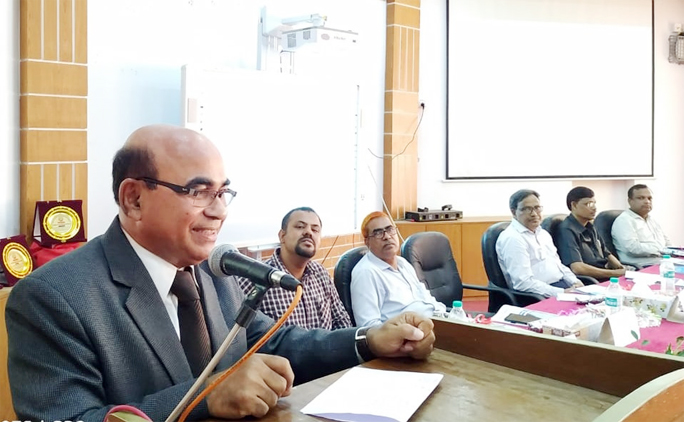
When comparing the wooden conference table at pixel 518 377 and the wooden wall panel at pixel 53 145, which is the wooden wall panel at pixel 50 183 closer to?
the wooden wall panel at pixel 53 145

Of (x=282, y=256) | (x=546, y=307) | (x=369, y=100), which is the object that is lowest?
(x=546, y=307)

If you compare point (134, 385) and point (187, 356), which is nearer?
point (134, 385)

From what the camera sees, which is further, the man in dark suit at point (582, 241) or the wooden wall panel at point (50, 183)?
the man in dark suit at point (582, 241)

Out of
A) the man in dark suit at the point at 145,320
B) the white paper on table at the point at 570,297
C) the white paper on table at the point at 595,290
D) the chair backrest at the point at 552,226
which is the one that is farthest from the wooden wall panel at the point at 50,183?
the chair backrest at the point at 552,226

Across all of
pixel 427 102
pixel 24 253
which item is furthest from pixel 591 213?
pixel 24 253

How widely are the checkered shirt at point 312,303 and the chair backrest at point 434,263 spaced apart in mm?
641

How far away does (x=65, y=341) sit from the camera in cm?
120

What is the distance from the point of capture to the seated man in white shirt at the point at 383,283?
10.5 ft

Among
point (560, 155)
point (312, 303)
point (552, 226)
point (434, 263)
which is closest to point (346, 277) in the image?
point (312, 303)

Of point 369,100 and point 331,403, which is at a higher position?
point 369,100

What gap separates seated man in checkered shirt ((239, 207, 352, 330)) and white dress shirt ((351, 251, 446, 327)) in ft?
0.37

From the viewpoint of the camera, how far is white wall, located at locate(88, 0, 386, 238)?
3656mm

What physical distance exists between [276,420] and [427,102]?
5449 millimetres

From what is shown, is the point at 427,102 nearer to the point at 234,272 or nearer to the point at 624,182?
the point at 624,182
